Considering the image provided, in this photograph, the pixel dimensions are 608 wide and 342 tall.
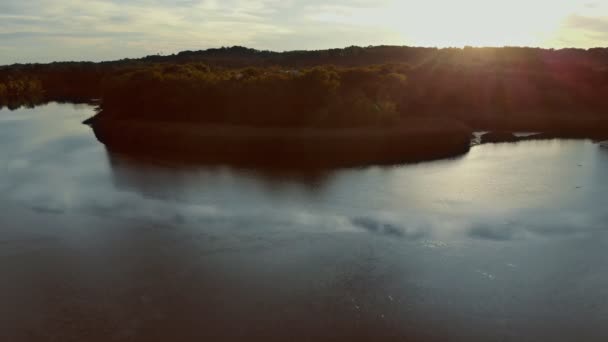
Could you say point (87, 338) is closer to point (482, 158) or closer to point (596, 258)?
point (596, 258)

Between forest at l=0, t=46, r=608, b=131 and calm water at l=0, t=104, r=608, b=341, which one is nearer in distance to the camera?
calm water at l=0, t=104, r=608, b=341

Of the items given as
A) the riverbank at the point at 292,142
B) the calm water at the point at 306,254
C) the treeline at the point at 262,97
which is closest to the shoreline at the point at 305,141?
the riverbank at the point at 292,142

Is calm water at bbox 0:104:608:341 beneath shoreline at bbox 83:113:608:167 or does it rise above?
beneath

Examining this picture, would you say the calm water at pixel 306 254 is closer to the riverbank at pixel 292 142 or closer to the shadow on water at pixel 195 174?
the shadow on water at pixel 195 174

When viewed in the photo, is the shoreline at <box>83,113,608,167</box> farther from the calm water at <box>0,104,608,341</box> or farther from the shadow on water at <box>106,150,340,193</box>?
the calm water at <box>0,104,608,341</box>

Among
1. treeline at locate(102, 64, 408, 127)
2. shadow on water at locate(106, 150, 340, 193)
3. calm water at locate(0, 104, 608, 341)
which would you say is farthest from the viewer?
treeline at locate(102, 64, 408, 127)

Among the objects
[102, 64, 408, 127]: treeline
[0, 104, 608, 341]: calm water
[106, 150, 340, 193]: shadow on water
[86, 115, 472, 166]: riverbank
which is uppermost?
[102, 64, 408, 127]: treeline

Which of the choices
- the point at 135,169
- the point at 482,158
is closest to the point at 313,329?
the point at 135,169

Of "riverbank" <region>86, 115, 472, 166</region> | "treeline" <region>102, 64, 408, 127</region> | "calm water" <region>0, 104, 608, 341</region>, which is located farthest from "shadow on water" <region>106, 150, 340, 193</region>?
"treeline" <region>102, 64, 408, 127</region>

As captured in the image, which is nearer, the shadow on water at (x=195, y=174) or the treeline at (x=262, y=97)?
the shadow on water at (x=195, y=174)
